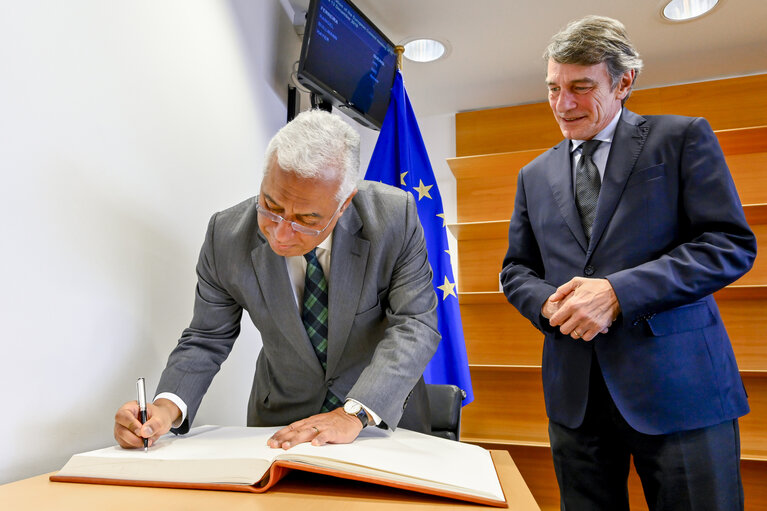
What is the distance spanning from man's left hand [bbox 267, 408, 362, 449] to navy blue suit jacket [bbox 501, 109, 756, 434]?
0.57 metres

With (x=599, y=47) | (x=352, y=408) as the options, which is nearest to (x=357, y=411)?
(x=352, y=408)

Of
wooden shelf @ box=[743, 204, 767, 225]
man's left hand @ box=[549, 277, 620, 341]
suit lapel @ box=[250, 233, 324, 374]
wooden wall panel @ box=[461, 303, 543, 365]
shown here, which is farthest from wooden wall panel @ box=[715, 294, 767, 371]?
suit lapel @ box=[250, 233, 324, 374]

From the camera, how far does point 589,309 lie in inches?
43.6

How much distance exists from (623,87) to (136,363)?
148 cm

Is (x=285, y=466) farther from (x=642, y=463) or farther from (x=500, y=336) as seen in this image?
(x=500, y=336)

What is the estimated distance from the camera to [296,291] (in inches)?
50.3

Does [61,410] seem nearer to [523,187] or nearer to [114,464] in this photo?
[114,464]

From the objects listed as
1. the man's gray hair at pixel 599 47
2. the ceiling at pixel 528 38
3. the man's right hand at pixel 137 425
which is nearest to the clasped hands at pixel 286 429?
the man's right hand at pixel 137 425

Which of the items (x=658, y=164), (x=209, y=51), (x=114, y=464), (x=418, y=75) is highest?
(x=418, y=75)

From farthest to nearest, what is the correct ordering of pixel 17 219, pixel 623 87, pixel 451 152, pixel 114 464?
pixel 451 152 < pixel 623 87 < pixel 17 219 < pixel 114 464

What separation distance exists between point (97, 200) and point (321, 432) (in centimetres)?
78

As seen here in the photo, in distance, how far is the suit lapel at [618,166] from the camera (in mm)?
1272

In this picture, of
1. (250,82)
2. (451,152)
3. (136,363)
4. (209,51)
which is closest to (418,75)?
(451,152)

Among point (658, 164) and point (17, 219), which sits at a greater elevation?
point (658, 164)
